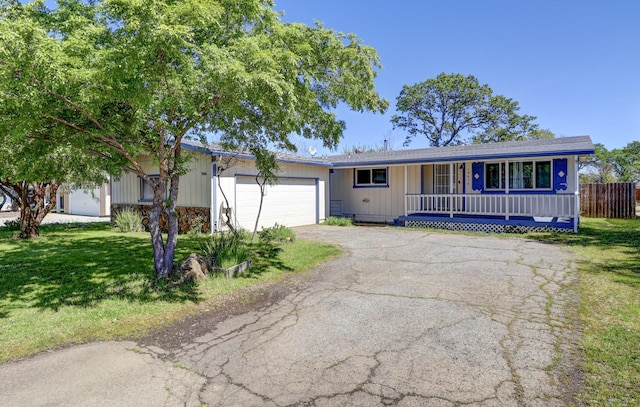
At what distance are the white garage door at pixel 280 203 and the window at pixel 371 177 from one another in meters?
2.63

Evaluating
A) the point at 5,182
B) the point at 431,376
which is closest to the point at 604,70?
the point at 431,376

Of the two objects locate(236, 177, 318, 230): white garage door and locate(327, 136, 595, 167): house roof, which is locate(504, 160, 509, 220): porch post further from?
locate(236, 177, 318, 230): white garage door

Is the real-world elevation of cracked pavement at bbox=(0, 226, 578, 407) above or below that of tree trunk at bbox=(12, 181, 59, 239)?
below

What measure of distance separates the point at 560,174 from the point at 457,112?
2297 centimetres

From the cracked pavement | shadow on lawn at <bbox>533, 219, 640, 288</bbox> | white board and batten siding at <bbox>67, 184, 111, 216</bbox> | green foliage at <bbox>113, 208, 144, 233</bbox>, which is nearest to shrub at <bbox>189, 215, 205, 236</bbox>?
green foliage at <bbox>113, 208, 144, 233</bbox>

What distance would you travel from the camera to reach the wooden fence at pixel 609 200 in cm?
1678

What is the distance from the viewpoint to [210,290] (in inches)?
225

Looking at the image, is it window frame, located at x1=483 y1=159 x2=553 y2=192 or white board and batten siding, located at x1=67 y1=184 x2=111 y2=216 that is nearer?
window frame, located at x1=483 y1=159 x2=553 y2=192

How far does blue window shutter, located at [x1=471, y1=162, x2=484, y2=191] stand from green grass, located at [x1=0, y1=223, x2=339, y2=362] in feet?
27.4

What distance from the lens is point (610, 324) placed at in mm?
4086

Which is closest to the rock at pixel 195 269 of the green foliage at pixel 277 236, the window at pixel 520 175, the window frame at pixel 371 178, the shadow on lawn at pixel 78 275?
the shadow on lawn at pixel 78 275

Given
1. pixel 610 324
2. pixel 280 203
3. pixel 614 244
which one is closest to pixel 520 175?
pixel 614 244

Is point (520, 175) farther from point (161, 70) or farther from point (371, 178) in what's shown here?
point (161, 70)

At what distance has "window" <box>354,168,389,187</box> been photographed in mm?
17013
